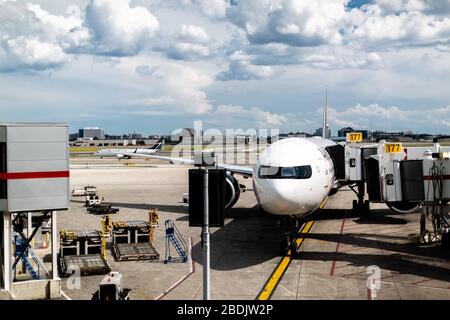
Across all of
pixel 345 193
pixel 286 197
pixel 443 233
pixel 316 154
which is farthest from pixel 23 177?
pixel 345 193

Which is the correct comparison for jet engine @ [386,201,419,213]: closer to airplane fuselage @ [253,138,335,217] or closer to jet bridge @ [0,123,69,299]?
airplane fuselage @ [253,138,335,217]

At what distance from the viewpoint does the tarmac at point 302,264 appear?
1780 centimetres

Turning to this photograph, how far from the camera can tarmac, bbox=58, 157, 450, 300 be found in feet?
58.4

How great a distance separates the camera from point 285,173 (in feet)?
70.2

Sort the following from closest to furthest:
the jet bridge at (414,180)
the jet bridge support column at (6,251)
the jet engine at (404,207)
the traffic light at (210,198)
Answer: the traffic light at (210,198) < the jet bridge support column at (6,251) < the jet bridge at (414,180) < the jet engine at (404,207)

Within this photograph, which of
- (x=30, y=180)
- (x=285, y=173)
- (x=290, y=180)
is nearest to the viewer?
(x=30, y=180)

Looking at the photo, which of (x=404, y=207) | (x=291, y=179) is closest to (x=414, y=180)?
(x=291, y=179)

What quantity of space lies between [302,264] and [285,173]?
13.4 feet

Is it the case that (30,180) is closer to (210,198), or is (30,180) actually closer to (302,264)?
(210,198)

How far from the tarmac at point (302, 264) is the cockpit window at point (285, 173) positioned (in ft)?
8.69

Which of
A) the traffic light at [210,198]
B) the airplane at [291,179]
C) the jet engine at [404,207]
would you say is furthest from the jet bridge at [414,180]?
the traffic light at [210,198]

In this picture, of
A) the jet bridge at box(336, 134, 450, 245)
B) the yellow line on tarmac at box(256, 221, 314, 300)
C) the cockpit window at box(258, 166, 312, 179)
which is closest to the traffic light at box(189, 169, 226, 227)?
the yellow line on tarmac at box(256, 221, 314, 300)

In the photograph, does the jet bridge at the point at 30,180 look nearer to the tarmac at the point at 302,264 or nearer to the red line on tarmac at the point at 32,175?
the red line on tarmac at the point at 32,175

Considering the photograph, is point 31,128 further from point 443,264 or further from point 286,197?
point 443,264
